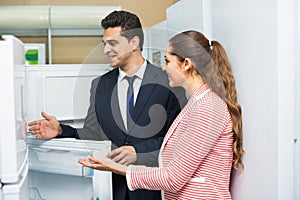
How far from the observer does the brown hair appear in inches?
48.9

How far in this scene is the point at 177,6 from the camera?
1922 millimetres

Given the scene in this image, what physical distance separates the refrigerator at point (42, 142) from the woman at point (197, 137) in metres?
0.22

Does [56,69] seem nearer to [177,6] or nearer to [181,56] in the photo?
[177,6]

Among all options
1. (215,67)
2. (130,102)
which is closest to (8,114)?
(130,102)

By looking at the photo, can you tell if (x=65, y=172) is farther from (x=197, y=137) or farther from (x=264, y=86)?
(x=264, y=86)

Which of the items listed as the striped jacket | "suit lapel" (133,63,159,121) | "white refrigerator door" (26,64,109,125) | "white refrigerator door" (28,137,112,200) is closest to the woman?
the striped jacket

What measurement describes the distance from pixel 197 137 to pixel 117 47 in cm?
51

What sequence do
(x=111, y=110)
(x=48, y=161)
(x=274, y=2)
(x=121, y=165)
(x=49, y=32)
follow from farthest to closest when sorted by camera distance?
(x=49, y=32) < (x=48, y=161) < (x=111, y=110) < (x=121, y=165) < (x=274, y=2)

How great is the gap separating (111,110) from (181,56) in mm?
360

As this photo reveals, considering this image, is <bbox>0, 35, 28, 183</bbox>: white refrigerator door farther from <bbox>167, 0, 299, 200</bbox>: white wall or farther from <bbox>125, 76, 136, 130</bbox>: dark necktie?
<bbox>167, 0, 299, 200</bbox>: white wall

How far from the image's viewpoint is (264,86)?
3.76 ft

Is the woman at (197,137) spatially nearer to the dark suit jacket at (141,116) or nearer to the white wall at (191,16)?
the dark suit jacket at (141,116)

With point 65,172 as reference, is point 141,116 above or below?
above

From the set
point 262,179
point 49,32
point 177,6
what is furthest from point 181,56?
point 49,32
